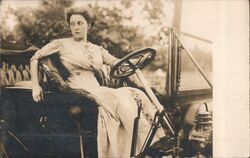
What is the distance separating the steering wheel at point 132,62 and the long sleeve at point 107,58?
0.03 meters

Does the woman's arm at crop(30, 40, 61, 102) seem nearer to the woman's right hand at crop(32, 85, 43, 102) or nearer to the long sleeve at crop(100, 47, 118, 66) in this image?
the woman's right hand at crop(32, 85, 43, 102)

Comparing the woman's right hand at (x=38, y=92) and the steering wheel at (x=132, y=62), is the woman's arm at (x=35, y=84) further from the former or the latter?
the steering wheel at (x=132, y=62)

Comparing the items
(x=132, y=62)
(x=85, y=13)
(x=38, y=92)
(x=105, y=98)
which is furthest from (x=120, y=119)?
(x=85, y=13)

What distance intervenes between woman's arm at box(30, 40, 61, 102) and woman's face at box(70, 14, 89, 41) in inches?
4.1

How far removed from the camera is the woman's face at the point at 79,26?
211 cm

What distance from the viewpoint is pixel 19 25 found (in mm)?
2178

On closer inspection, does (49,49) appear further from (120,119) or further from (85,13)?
(120,119)

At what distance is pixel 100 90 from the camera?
2057 millimetres

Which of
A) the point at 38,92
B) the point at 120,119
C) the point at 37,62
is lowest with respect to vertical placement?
the point at 120,119

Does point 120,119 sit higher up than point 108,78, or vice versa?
point 108,78

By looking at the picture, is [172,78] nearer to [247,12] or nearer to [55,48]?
[247,12]

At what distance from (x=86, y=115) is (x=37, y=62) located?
0.37 m

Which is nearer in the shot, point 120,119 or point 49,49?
point 120,119

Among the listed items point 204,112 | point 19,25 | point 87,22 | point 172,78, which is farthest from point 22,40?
point 204,112
